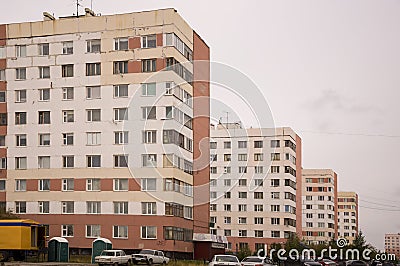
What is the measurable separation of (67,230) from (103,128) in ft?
38.5

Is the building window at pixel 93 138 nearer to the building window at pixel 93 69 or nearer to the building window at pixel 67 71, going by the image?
the building window at pixel 93 69

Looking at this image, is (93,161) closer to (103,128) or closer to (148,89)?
(103,128)

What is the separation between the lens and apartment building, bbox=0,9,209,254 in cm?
7525

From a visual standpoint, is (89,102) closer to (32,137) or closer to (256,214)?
(32,137)

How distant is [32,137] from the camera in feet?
262

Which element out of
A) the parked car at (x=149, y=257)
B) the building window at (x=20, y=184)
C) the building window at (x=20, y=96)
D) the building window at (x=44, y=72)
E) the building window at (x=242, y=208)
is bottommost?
the parked car at (x=149, y=257)

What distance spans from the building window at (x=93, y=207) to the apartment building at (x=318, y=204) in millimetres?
107859

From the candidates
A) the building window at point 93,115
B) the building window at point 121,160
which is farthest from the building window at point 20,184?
the building window at point 121,160

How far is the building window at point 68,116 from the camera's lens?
79.0 m

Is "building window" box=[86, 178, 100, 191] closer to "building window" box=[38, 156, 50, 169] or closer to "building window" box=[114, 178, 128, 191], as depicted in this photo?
"building window" box=[114, 178, 128, 191]

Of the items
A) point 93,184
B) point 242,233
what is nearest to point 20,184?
point 93,184

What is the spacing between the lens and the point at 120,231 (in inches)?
2955

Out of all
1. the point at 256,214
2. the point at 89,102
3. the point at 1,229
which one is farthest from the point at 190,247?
the point at 256,214

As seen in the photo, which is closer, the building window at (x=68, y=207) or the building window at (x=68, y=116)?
the building window at (x=68, y=207)
